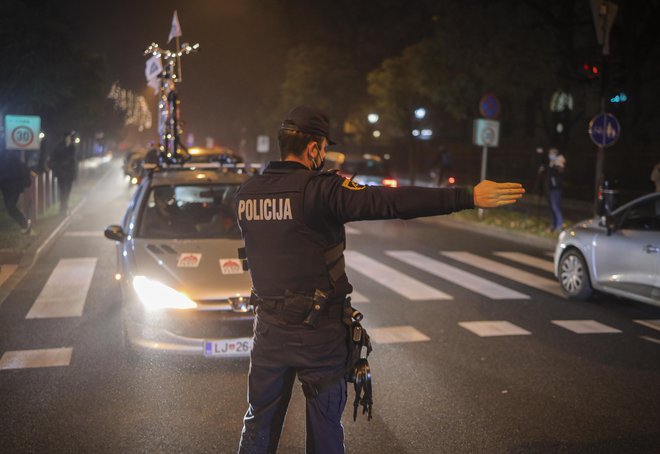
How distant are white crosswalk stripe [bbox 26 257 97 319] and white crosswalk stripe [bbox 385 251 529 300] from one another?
4979mm

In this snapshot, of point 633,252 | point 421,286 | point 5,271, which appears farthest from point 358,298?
point 5,271

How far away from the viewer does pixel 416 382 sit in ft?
19.5

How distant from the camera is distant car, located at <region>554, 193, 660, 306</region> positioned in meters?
8.29

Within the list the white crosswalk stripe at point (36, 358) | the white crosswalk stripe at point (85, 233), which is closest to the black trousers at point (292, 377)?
the white crosswalk stripe at point (36, 358)

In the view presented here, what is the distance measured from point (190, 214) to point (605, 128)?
9048 millimetres

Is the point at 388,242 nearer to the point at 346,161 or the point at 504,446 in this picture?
the point at 346,161

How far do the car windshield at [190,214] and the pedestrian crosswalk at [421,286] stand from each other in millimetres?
1435

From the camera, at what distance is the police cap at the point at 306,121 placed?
3.23m

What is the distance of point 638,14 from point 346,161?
11.0 m

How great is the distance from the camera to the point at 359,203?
3.02 m

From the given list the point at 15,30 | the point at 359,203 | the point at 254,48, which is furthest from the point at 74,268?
the point at 254,48

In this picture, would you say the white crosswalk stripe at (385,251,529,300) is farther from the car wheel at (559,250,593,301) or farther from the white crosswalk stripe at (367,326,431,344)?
the white crosswalk stripe at (367,326,431,344)

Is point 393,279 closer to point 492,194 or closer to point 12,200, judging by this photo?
point 12,200

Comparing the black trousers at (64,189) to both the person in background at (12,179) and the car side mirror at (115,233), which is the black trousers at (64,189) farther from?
the car side mirror at (115,233)
